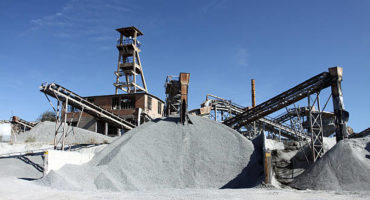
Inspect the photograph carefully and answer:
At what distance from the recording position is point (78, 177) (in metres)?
13.4

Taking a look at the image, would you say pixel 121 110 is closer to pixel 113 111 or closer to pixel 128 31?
pixel 113 111

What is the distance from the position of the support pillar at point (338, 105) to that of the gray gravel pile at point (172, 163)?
15.4 feet

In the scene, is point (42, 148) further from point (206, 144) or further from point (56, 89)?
point (206, 144)

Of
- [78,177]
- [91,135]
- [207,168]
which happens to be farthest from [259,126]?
[78,177]

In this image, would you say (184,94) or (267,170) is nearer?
(267,170)

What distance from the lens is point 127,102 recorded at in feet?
103

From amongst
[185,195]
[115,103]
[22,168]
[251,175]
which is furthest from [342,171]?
[115,103]

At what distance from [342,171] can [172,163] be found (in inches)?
279

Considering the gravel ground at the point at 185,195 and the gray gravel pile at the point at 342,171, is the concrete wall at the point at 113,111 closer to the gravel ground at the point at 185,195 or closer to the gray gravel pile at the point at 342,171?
the gravel ground at the point at 185,195

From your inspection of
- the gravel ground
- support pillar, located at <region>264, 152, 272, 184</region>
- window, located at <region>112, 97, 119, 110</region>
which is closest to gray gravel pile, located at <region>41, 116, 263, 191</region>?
support pillar, located at <region>264, 152, 272, 184</region>

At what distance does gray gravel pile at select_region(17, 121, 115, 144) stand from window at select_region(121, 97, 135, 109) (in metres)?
4.43

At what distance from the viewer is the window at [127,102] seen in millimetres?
31250

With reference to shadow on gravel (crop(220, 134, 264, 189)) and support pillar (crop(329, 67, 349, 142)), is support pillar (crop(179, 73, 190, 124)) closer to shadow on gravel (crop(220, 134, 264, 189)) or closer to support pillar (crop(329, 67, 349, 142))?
shadow on gravel (crop(220, 134, 264, 189))

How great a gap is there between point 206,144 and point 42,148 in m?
15.4
